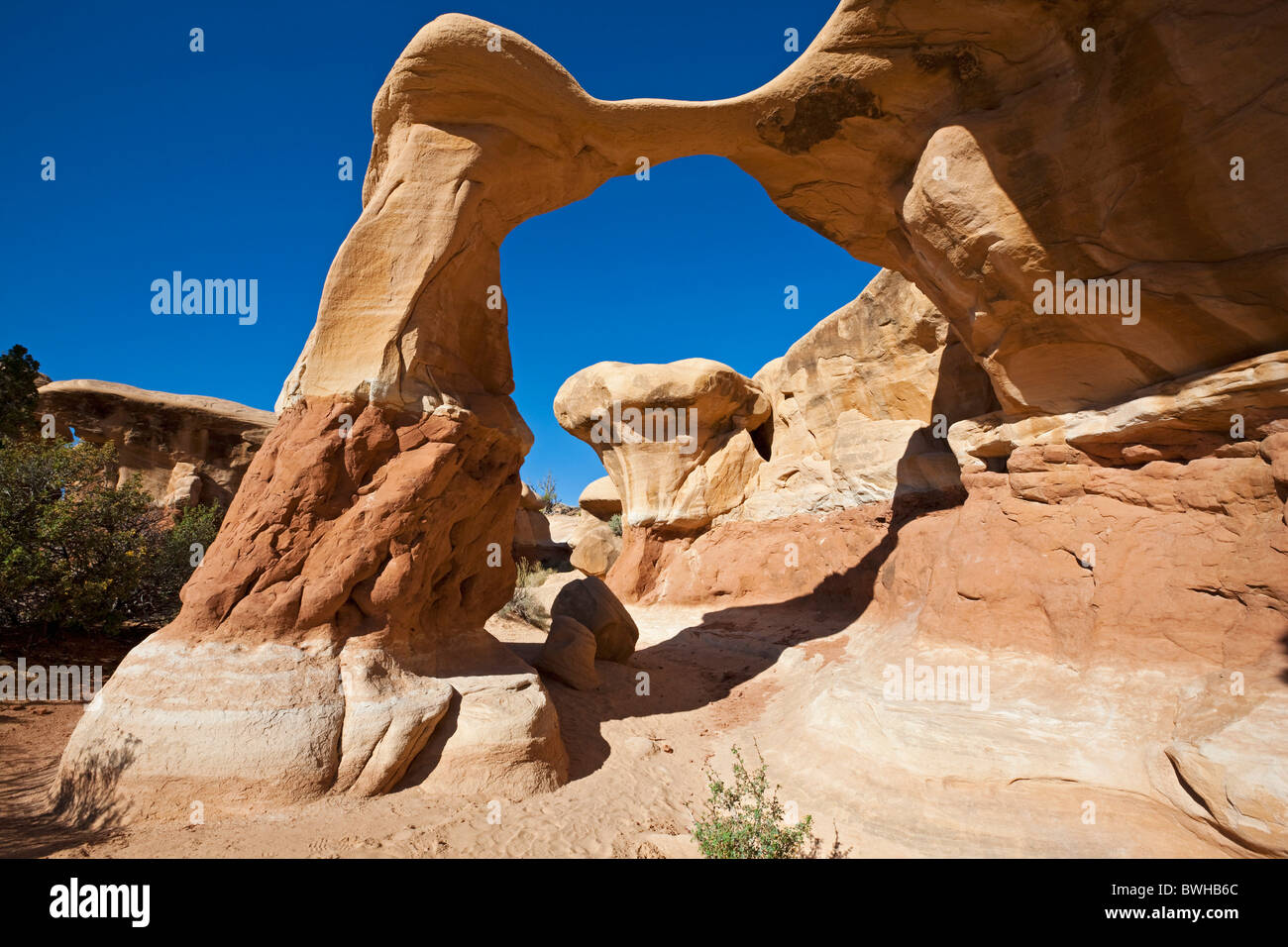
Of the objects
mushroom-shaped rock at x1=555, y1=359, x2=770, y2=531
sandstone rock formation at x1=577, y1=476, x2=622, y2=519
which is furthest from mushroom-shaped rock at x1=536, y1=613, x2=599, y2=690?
sandstone rock formation at x1=577, y1=476, x2=622, y2=519

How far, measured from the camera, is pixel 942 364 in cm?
A: 934

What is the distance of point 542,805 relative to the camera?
15.7 feet

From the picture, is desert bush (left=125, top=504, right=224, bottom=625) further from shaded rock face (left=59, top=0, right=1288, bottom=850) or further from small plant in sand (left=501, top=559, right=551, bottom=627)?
small plant in sand (left=501, top=559, right=551, bottom=627)

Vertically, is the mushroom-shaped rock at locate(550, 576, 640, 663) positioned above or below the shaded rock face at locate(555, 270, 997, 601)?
below

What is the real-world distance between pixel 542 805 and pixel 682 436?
36.7 ft

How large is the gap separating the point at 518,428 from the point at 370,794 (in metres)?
3.83

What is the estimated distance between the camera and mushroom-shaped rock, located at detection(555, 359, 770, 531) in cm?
1495

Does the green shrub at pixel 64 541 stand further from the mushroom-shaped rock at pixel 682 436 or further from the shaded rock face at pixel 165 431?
the mushroom-shaped rock at pixel 682 436

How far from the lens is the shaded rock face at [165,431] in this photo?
45.9ft

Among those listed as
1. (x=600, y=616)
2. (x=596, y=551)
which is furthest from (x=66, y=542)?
(x=596, y=551)

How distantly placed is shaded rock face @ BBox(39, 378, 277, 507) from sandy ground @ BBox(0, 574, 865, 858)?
392 inches

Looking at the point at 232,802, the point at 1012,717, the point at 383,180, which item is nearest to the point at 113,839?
the point at 232,802
